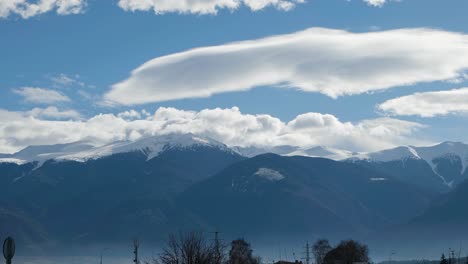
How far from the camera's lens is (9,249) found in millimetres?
35000

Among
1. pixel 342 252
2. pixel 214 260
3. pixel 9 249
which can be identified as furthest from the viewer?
pixel 342 252

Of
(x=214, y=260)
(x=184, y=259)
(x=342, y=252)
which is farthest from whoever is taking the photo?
(x=342, y=252)

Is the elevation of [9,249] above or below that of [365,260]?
below

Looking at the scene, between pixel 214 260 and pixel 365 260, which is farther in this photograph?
pixel 365 260

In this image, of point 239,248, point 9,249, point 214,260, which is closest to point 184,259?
point 214,260

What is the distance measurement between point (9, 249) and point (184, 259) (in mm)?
→ 34098

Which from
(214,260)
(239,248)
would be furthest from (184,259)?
(239,248)

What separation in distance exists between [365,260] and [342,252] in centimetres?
822

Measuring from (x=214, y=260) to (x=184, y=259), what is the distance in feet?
42.5

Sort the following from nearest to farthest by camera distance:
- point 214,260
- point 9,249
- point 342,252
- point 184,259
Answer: point 9,249, point 184,259, point 214,260, point 342,252

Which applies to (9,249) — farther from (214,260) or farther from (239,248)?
(239,248)

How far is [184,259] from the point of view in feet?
225

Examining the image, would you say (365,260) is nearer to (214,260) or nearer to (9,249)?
(214,260)

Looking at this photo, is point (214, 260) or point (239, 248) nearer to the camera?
point (214, 260)
